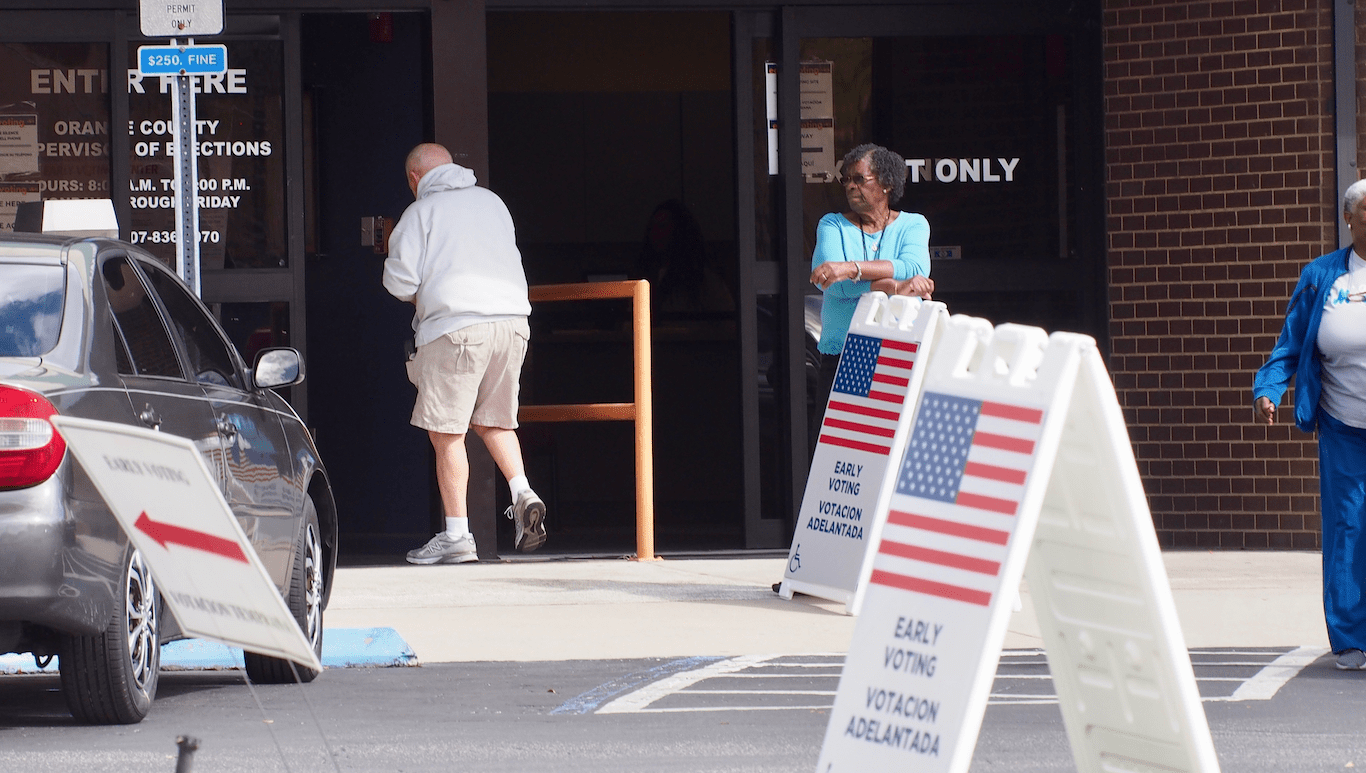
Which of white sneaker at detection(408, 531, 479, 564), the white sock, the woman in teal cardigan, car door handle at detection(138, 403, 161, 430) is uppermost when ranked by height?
the woman in teal cardigan

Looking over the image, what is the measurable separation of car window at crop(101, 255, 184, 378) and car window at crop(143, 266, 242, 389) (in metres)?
0.16

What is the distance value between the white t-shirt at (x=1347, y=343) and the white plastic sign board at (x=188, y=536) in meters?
4.58

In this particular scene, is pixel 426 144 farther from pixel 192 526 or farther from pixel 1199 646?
pixel 192 526

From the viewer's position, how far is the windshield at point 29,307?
17.9 ft

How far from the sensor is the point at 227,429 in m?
6.23

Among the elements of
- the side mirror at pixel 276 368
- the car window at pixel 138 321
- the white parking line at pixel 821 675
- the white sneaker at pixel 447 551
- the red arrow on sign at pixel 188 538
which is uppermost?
the car window at pixel 138 321

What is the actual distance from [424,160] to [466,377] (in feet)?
3.75

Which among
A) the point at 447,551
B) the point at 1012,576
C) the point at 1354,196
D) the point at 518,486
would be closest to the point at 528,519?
the point at 518,486

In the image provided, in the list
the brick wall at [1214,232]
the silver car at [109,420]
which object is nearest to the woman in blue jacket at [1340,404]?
the brick wall at [1214,232]

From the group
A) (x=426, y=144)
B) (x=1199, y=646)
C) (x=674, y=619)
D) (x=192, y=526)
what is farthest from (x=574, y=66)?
(x=192, y=526)

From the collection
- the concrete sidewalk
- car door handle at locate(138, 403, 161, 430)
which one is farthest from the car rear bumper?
the concrete sidewalk

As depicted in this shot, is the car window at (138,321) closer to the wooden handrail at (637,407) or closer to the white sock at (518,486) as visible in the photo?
the white sock at (518,486)

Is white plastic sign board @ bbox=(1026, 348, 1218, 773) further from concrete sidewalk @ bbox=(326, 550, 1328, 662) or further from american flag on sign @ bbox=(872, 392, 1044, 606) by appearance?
concrete sidewalk @ bbox=(326, 550, 1328, 662)

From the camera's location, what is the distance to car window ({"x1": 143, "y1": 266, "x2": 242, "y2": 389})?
6316 millimetres
